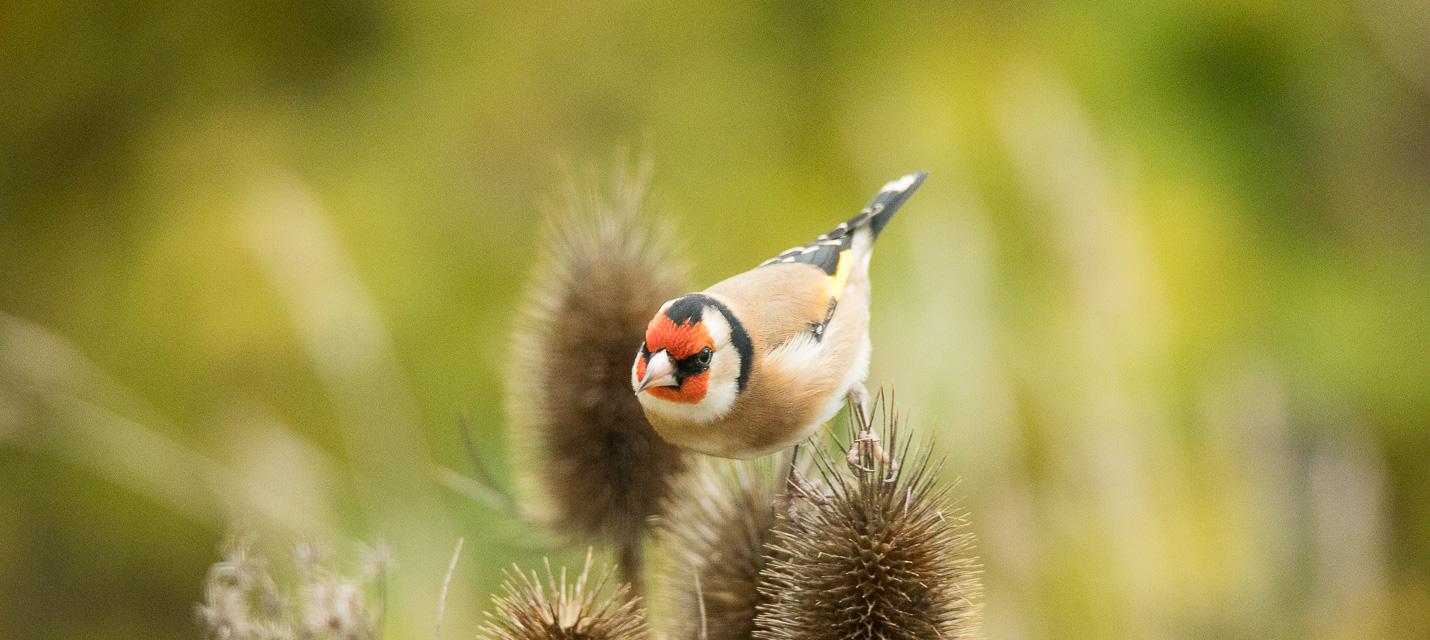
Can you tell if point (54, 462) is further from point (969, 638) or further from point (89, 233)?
point (969, 638)

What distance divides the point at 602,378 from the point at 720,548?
0.37m

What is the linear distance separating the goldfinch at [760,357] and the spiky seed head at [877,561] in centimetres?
6

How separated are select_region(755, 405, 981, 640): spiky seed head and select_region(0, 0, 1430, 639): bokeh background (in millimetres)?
1573

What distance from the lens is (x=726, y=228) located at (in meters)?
3.57

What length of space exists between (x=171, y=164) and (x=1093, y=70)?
292 cm

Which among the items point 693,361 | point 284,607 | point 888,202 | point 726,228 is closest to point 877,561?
point 693,361

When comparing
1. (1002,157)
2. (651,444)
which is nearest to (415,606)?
(651,444)

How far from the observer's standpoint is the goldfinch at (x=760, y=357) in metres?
1.37

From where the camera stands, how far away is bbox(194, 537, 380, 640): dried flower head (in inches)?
59.6

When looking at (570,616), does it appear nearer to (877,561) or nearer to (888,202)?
(877,561)

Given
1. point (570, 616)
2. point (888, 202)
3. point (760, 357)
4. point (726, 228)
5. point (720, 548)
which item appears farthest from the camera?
point (726, 228)

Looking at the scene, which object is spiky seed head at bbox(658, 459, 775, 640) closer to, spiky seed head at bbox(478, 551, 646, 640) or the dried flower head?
spiky seed head at bbox(478, 551, 646, 640)

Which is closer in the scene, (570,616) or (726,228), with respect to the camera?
(570,616)

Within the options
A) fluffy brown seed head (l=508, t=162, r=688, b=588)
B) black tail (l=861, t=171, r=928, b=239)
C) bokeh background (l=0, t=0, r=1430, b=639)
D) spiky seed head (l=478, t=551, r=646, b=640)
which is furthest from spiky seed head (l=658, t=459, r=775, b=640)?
bokeh background (l=0, t=0, r=1430, b=639)
